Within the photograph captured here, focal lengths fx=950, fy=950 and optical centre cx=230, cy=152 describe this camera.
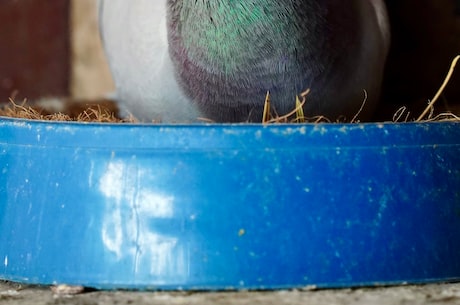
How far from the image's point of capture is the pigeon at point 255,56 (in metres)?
1.28

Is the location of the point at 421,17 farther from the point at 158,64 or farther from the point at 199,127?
the point at 199,127

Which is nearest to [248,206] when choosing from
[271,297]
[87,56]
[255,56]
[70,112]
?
[271,297]

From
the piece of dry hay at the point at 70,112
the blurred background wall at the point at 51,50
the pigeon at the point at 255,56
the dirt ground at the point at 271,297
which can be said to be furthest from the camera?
the blurred background wall at the point at 51,50

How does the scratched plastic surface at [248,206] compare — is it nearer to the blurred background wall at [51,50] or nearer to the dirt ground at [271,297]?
the dirt ground at [271,297]

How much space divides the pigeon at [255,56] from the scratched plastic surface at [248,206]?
0.19 metres

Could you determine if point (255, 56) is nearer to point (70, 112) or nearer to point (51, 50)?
point (70, 112)

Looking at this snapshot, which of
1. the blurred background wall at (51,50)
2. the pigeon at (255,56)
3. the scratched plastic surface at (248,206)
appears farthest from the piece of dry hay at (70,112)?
the blurred background wall at (51,50)

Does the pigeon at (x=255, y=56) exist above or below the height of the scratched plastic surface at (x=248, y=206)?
above

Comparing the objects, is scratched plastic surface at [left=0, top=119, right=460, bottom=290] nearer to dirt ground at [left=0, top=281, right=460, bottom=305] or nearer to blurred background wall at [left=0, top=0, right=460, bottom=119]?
dirt ground at [left=0, top=281, right=460, bottom=305]

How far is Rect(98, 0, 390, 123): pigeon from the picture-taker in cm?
128

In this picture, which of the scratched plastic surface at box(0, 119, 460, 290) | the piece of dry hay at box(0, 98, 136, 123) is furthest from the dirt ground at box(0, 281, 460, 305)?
the piece of dry hay at box(0, 98, 136, 123)

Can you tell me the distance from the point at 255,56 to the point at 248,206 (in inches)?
9.7

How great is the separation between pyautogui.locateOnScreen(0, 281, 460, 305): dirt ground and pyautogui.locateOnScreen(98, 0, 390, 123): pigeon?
1.04 feet

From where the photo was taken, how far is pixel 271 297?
1123 millimetres
